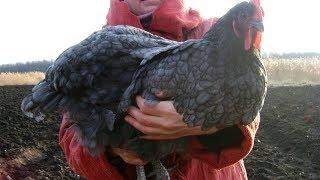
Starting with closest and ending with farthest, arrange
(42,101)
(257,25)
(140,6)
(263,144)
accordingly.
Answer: (257,25), (42,101), (140,6), (263,144)

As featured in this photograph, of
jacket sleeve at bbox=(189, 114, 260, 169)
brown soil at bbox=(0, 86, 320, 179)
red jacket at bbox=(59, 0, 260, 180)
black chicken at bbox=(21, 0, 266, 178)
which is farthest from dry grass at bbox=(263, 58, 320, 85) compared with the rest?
black chicken at bbox=(21, 0, 266, 178)

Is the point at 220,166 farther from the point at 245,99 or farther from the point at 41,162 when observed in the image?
the point at 41,162

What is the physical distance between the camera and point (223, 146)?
7.60ft

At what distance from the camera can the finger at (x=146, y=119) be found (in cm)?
211

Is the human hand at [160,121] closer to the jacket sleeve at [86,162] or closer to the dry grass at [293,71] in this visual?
the jacket sleeve at [86,162]

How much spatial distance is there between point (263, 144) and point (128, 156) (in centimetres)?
481

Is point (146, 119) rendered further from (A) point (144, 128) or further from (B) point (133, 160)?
(B) point (133, 160)

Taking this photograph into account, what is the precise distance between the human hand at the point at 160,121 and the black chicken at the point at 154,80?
0.03 m

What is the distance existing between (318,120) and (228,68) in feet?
18.8

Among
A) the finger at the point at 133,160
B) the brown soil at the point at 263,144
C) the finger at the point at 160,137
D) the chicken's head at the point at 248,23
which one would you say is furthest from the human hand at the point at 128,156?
the brown soil at the point at 263,144

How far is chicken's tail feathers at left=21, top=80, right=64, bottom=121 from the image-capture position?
241 cm

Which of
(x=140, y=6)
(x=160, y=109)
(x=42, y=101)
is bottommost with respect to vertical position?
(x=42, y=101)

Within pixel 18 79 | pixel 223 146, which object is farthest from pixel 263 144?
pixel 18 79

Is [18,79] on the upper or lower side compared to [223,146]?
lower
